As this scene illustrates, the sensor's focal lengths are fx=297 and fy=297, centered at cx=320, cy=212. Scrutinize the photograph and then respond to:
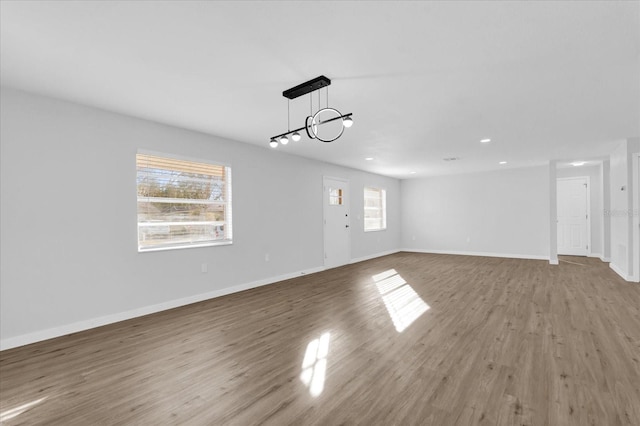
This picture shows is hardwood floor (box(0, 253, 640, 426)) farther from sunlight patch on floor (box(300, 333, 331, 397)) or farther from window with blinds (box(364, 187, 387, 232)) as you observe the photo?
window with blinds (box(364, 187, 387, 232))

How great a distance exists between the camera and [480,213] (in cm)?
867

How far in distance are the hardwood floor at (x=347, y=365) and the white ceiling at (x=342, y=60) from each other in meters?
2.47

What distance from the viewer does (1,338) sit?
2.83m

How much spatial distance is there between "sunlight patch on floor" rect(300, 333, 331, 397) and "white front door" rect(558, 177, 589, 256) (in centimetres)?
870

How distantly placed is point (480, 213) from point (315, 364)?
791 cm

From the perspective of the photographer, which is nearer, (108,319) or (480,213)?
(108,319)

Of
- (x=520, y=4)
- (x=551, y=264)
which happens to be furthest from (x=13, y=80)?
(x=551, y=264)

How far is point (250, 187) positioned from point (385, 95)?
114 inches

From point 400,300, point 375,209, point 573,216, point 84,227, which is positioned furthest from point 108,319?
point 573,216

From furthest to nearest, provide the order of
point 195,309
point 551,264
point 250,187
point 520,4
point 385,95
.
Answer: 1. point 551,264
2. point 250,187
3. point 195,309
4. point 385,95
5. point 520,4

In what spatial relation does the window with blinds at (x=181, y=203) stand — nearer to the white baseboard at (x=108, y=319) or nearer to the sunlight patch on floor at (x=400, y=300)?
the white baseboard at (x=108, y=319)

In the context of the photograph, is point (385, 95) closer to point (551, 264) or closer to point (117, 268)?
point (117, 268)

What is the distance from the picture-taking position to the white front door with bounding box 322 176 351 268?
6836 millimetres

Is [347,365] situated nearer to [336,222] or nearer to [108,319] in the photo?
[108,319]
